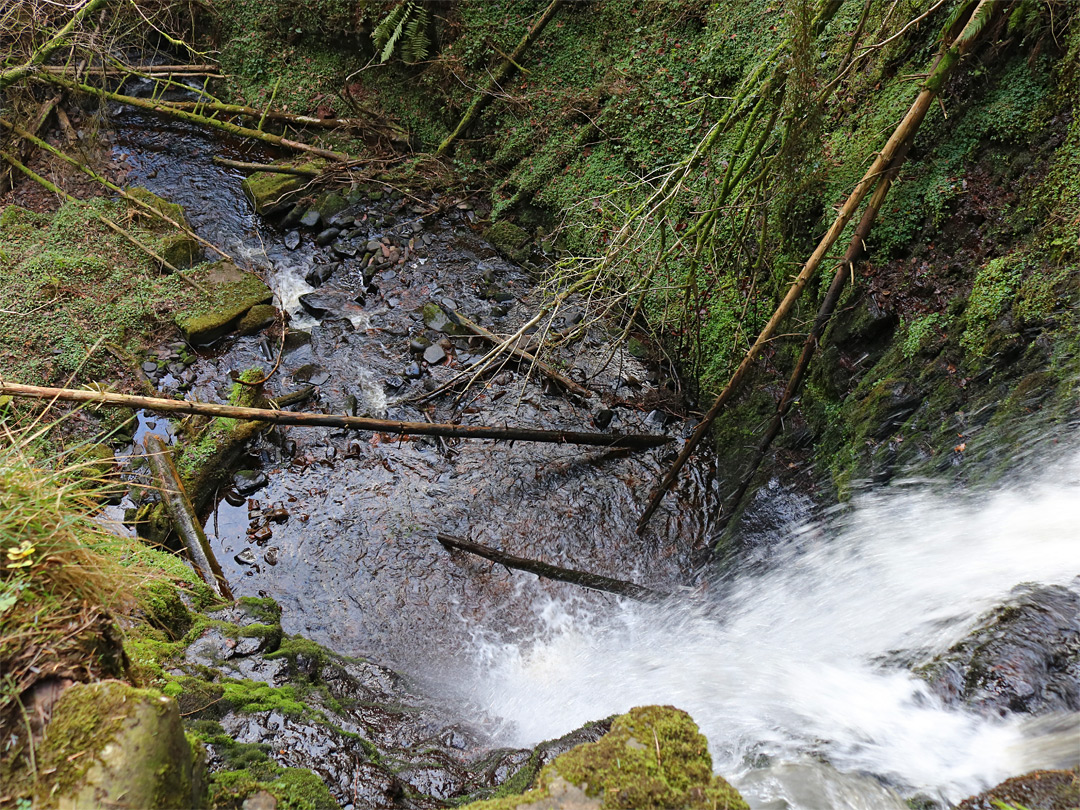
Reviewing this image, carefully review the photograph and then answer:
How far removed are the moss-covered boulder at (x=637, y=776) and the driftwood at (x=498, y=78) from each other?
29.8 ft

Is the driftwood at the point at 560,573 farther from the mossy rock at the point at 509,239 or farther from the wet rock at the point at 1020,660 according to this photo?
the mossy rock at the point at 509,239

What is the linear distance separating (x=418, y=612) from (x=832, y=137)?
5517 millimetres

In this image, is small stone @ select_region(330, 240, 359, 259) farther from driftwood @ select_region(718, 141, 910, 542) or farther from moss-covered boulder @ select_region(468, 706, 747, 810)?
moss-covered boulder @ select_region(468, 706, 747, 810)

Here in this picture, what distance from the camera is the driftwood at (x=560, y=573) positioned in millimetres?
4906

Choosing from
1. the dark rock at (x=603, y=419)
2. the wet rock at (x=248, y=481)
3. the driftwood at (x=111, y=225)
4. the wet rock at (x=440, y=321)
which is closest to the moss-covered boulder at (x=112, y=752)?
the wet rock at (x=248, y=481)

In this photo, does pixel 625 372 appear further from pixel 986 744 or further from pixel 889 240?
pixel 986 744

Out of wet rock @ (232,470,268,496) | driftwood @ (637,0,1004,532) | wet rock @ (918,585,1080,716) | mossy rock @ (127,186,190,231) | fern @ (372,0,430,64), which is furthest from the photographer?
fern @ (372,0,430,64)

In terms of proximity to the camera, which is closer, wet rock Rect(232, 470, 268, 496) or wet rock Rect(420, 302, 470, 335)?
wet rock Rect(232, 470, 268, 496)

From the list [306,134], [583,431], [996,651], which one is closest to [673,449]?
[583,431]

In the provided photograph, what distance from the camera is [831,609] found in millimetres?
3801

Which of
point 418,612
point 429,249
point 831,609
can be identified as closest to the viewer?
point 831,609

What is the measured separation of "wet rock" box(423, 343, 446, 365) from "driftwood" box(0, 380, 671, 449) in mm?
1719

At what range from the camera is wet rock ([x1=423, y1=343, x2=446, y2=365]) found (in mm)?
6988

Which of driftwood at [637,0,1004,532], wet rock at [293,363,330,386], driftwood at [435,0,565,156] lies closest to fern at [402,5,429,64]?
driftwood at [435,0,565,156]
